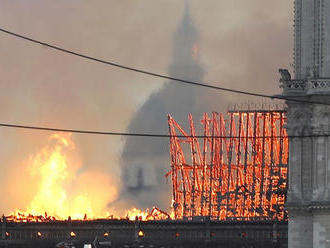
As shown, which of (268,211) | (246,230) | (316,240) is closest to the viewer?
(316,240)

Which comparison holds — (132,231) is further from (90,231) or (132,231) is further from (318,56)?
(318,56)

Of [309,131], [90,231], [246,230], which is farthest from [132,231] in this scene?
[309,131]

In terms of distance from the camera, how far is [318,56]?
96.5m

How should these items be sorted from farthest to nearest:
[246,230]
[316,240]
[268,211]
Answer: [268,211], [246,230], [316,240]

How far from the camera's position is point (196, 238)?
13662 cm

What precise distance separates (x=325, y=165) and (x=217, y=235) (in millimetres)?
43504

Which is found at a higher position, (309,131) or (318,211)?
(309,131)

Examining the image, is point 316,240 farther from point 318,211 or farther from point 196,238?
point 196,238

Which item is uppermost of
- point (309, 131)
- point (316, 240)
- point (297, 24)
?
point (297, 24)

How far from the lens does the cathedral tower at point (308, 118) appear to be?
94812mm

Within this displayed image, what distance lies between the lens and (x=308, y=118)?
96.2m

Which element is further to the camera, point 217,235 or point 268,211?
point 268,211

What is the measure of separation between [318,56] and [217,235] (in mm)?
44232

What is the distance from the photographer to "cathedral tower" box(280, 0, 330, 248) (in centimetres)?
9481
